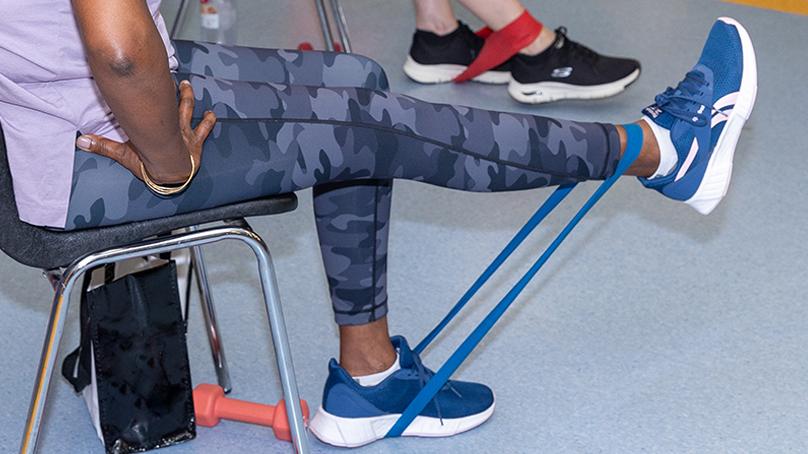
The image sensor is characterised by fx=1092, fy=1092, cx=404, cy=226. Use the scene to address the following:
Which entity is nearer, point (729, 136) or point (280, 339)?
point (280, 339)

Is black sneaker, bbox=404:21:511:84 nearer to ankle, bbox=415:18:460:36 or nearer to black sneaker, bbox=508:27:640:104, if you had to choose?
ankle, bbox=415:18:460:36

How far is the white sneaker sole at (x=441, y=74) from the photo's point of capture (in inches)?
106

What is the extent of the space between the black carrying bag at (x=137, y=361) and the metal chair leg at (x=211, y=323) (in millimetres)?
110

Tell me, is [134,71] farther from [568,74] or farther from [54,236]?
[568,74]

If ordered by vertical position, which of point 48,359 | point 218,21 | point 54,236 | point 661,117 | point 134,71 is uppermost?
point 134,71

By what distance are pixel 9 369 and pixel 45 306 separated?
17 centimetres

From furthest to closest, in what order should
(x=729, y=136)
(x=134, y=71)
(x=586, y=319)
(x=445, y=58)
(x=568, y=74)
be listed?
1. (x=445, y=58)
2. (x=568, y=74)
3. (x=586, y=319)
4. (x=729, y=136)
5. (x=134, y=71)

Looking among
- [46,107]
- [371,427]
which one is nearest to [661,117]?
[371,427]

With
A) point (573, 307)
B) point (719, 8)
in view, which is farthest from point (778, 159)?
point (719, 8)

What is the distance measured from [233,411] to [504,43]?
1362 mm

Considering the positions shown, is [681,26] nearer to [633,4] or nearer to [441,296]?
[633,4]

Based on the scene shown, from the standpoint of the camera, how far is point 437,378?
144cm

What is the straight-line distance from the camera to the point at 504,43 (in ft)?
8.46

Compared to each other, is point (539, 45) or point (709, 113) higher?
point (709, 113)
